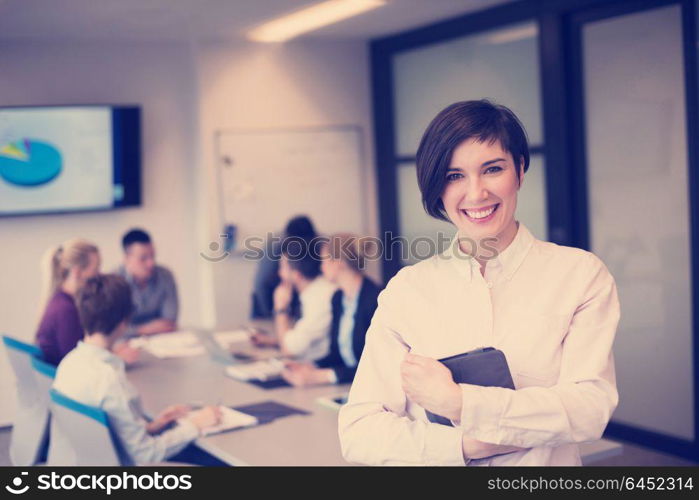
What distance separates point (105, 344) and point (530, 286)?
1814 millimetres

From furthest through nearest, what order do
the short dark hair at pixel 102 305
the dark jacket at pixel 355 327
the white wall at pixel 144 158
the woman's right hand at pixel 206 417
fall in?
1. the dark jacket at pixel 355 327
2. the woman's right hand at pixel 206 417
3. the short dark hair at pixel 102 305
4. the white wall at pixel 144 158

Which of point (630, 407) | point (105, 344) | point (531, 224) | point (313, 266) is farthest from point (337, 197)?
point (105, 344)

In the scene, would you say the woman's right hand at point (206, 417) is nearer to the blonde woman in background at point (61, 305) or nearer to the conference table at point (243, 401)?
the conference table at point (243, 401)

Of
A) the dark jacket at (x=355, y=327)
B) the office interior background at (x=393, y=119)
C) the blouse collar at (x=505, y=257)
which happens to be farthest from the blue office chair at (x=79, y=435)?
the blouse collar at (x=505, y=257)

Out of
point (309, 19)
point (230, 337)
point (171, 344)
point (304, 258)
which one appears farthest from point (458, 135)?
point (309, 19)

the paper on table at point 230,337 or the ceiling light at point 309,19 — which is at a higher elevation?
the ceiling light at point 309,19

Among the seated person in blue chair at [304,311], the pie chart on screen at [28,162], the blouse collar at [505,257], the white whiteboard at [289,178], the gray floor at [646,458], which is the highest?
the white whiteboard at [289,178]

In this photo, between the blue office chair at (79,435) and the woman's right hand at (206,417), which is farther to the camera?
the woman's right hand at (206,417)

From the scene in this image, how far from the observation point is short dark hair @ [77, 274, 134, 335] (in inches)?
112

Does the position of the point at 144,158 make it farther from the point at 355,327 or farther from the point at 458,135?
the point at 458,135

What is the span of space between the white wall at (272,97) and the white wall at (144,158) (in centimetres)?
17

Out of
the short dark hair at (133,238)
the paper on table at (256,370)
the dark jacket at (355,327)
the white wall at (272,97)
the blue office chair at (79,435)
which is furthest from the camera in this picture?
the white wall at (272,97)

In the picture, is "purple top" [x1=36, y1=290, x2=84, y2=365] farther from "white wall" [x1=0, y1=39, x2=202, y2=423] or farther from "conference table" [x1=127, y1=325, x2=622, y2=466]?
"conference table" [x1=127, y1=325, x2=622, y2=466]

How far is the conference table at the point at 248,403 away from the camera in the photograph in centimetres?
263
